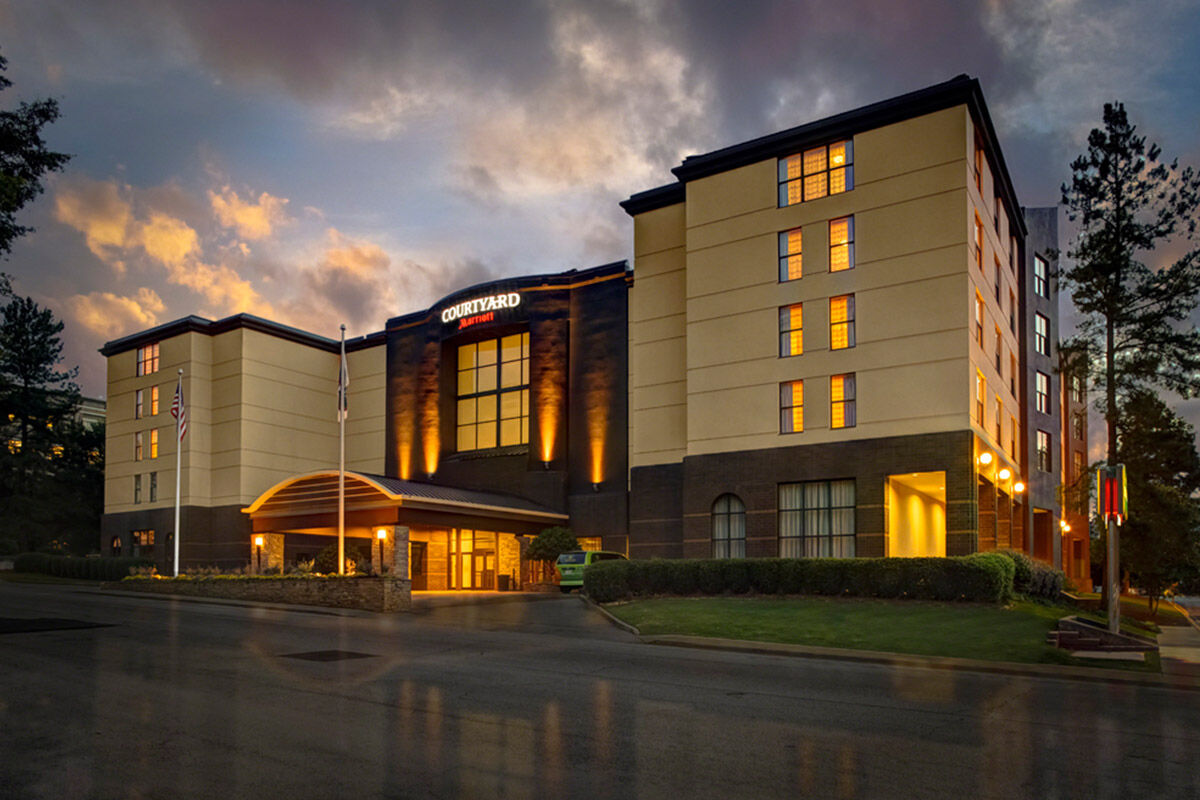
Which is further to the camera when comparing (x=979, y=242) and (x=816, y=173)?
(x=816, y=173)

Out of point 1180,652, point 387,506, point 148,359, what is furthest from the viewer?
point 148,359

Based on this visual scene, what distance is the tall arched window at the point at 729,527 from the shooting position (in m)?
37.2

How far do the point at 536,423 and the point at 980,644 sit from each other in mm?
30907

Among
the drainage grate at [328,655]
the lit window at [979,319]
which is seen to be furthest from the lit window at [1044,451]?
the drainage grate at [328,655]

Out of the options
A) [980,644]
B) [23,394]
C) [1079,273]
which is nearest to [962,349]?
[1079,273]

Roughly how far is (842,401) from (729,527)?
6.77m

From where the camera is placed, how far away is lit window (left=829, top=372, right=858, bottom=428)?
35281mm

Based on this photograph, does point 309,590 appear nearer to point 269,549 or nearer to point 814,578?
point 269,549

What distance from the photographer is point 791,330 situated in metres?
37.2

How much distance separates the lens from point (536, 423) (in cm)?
4853

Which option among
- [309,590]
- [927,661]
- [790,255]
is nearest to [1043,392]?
[790,255]

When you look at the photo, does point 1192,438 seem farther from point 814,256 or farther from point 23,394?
point 23,394

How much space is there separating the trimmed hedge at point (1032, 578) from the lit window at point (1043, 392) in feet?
68.4

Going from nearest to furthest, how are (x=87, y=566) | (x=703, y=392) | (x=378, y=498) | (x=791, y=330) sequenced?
(x=791, y=330) < (x=703, y=392) < (x=378, y=498) < (x=87, y=566)
